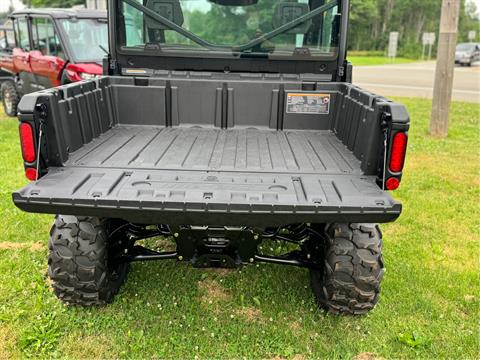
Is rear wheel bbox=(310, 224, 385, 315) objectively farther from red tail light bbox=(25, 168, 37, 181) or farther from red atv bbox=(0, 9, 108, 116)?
red atv bbox=(0, 9, 108, 116)

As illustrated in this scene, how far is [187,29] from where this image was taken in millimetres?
4379

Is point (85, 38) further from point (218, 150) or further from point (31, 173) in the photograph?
point (31, 173)

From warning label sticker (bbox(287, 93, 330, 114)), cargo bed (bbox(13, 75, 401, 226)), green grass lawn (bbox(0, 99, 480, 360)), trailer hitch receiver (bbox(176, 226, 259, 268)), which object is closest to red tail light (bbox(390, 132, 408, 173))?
cargo bed (bbox(13, 75, 401, 226))

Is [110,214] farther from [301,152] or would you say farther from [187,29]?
[187,29]

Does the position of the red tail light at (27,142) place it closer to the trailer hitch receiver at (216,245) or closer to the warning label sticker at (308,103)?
the trailer hitch receiver at (216,245)

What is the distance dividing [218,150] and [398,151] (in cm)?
142

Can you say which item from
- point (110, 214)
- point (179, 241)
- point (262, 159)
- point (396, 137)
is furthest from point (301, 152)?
point (110, 214)

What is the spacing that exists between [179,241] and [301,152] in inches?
49.2

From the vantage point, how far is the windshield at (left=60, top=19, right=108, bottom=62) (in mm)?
8945

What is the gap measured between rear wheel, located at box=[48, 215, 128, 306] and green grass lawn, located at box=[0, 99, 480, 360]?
266 mm

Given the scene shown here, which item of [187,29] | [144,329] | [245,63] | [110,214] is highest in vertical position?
[187,29]

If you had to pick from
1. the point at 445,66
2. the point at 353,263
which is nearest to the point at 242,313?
the point at 353,263

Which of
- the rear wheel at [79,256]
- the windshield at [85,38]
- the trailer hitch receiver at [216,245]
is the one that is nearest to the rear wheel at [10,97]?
the windshield at [85,38]

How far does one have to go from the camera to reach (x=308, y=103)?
422 centimetres
